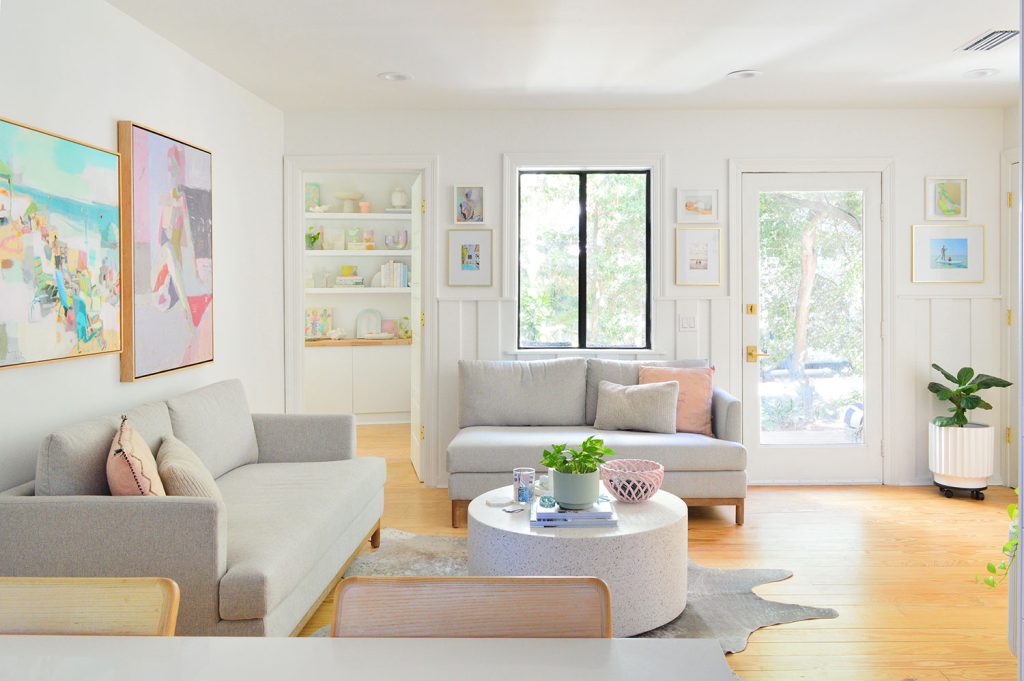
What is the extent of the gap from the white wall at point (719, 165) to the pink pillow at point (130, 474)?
284 centimetres

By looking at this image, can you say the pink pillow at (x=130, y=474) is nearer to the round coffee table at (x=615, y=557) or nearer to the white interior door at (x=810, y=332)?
the round coffee table at (x=615, y=557)

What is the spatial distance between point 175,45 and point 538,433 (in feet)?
9.05

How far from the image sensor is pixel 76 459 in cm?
271

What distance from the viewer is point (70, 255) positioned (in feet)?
10.2

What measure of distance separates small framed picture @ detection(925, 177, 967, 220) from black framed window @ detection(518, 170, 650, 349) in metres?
1.85

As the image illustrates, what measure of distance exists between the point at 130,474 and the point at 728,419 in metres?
3.22

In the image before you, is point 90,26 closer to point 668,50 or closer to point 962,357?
point 668,50

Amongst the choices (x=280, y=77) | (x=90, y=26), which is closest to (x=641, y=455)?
(x=280, y=77)

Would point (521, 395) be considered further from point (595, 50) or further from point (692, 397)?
point (595, 50)

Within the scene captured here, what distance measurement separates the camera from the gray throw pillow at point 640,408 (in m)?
4.81

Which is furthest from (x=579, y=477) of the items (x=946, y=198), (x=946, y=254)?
(x=946, y=198)

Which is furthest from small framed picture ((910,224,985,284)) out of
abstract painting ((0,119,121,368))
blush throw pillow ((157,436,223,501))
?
abstract painting ((0,119,121,368))

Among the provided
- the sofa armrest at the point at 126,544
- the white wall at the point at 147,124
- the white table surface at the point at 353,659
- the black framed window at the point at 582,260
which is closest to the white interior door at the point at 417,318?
the black framed window at the point at 582,260

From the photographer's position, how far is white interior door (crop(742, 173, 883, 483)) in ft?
18.0
